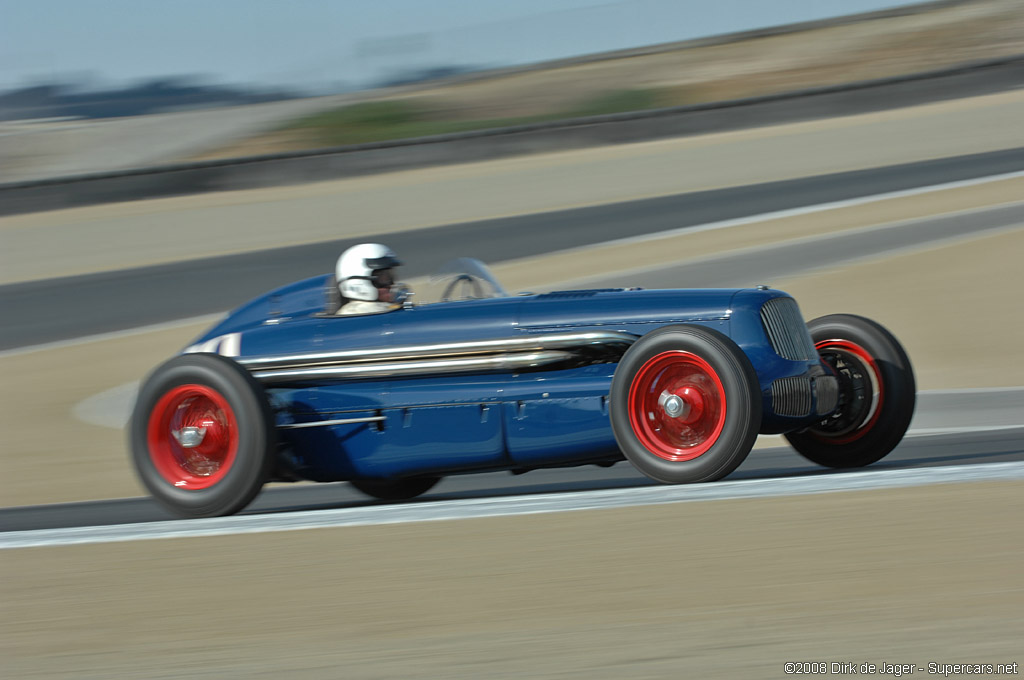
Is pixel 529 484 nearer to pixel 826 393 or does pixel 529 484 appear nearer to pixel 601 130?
pixel 826 393

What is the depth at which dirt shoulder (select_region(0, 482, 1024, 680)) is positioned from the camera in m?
3.38

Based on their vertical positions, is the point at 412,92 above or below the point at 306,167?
above

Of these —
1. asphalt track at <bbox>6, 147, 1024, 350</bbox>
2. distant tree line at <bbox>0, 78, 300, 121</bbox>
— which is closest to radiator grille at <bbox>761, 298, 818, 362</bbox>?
asphalt track at <bbox>6, 147, 1024, 350</bbox>

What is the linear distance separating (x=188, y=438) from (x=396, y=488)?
154 cm

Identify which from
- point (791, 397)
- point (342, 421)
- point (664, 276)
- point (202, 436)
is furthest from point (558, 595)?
point (664, 276)

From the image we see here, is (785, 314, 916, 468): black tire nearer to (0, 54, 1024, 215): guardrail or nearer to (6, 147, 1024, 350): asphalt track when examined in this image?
(6, 147, 1024, 350): asphalt track

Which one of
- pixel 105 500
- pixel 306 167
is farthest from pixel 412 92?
pixel 105 500

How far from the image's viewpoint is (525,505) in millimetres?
5418

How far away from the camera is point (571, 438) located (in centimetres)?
574

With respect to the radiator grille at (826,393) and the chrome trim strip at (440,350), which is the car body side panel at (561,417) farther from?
the radiator grille at (826,393)

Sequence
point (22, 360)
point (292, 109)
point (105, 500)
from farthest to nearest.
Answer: point (292, 109) → point (22, 360) → point (105, 500)

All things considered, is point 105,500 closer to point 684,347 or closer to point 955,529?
point 684,347

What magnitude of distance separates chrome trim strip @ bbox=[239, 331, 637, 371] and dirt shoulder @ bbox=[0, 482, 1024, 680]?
3.26 feet

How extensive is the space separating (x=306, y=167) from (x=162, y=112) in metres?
11.8
